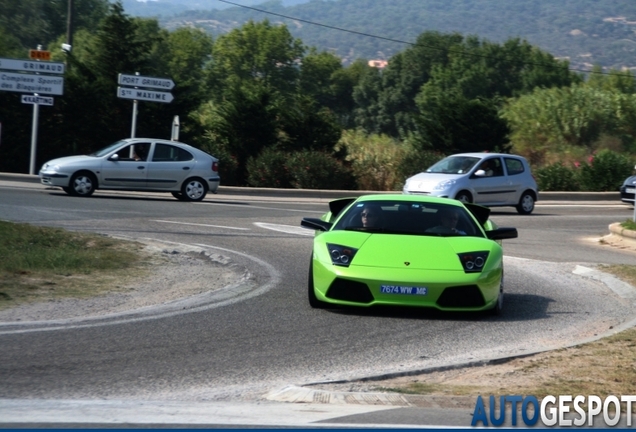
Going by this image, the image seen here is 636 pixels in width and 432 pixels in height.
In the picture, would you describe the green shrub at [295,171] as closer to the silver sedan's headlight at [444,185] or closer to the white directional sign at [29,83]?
the white directional sign at [29,83]

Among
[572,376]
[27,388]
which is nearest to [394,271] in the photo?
[572,376]

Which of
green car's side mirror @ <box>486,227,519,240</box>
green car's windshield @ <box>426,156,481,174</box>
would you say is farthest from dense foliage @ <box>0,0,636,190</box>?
green car's side mirror @ <box>486,227,519,240</box>

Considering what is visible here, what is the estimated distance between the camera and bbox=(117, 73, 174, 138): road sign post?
31.2 meters

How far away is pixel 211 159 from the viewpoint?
26.8m

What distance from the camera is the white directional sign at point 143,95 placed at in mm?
31188

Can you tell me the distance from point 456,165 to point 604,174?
43.7 ft

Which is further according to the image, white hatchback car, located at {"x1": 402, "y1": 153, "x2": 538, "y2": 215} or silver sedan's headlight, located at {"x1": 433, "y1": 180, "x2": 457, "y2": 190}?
white hatchback car, located at {"x1": 402, "y1": 153, "x2": 538, "y2": 215}

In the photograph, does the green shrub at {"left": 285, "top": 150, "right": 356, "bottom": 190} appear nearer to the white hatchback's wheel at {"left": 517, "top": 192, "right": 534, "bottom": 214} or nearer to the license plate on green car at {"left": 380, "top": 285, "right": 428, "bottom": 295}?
the white hatchback's wheel at {"left": 517, "top": 192, "right": 534, "bottom": 214}

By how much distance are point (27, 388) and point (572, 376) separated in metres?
3.92

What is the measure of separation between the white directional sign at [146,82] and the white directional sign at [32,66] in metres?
1.98

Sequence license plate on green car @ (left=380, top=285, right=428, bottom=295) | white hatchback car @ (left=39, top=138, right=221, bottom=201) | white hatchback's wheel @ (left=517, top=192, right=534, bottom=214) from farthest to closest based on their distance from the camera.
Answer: white hatchback's wheel @ (left=517, top=192, right=534, bottom=214)
white hatchback car @ (left=39, top=138, right=221, bottom=201)
license plate on green car @ (left=380, top=285, right=428, bottom=295)

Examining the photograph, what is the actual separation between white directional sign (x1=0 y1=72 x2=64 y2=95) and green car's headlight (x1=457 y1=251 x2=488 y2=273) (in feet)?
74.1

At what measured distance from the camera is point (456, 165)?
1040 inches

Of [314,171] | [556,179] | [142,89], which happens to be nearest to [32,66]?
[142,89]
